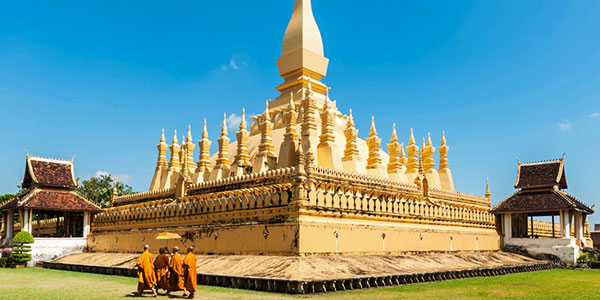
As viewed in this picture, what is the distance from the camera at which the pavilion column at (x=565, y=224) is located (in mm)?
27703

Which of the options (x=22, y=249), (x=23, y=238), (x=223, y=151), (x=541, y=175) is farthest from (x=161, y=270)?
(x=541, y=175)

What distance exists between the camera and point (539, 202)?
28.7m

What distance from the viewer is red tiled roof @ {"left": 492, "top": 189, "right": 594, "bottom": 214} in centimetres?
2797

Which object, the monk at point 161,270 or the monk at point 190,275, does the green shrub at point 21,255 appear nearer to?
the monk at point 161,270

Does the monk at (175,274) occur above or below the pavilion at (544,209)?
below

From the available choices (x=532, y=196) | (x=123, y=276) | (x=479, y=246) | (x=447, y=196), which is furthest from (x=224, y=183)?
(x=532, y=196)

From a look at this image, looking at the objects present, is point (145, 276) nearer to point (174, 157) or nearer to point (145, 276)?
point (145, 276)

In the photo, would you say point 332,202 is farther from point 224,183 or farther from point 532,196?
point 532,196

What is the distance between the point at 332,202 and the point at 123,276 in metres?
9.05

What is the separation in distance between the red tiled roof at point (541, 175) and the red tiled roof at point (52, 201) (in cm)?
2502

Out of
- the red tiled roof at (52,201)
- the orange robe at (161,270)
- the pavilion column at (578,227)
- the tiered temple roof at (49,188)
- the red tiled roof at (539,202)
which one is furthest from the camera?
the tiered temple roof at (49,188)

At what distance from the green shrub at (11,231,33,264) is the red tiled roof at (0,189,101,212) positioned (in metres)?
1.90

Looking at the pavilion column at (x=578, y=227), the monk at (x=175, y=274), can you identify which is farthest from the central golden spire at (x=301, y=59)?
the monk at (x=175, y=274)

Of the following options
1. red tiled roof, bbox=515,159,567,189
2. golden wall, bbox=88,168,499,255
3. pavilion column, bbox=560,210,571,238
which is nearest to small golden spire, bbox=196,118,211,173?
golden wall, bbox=88,168,499,255
